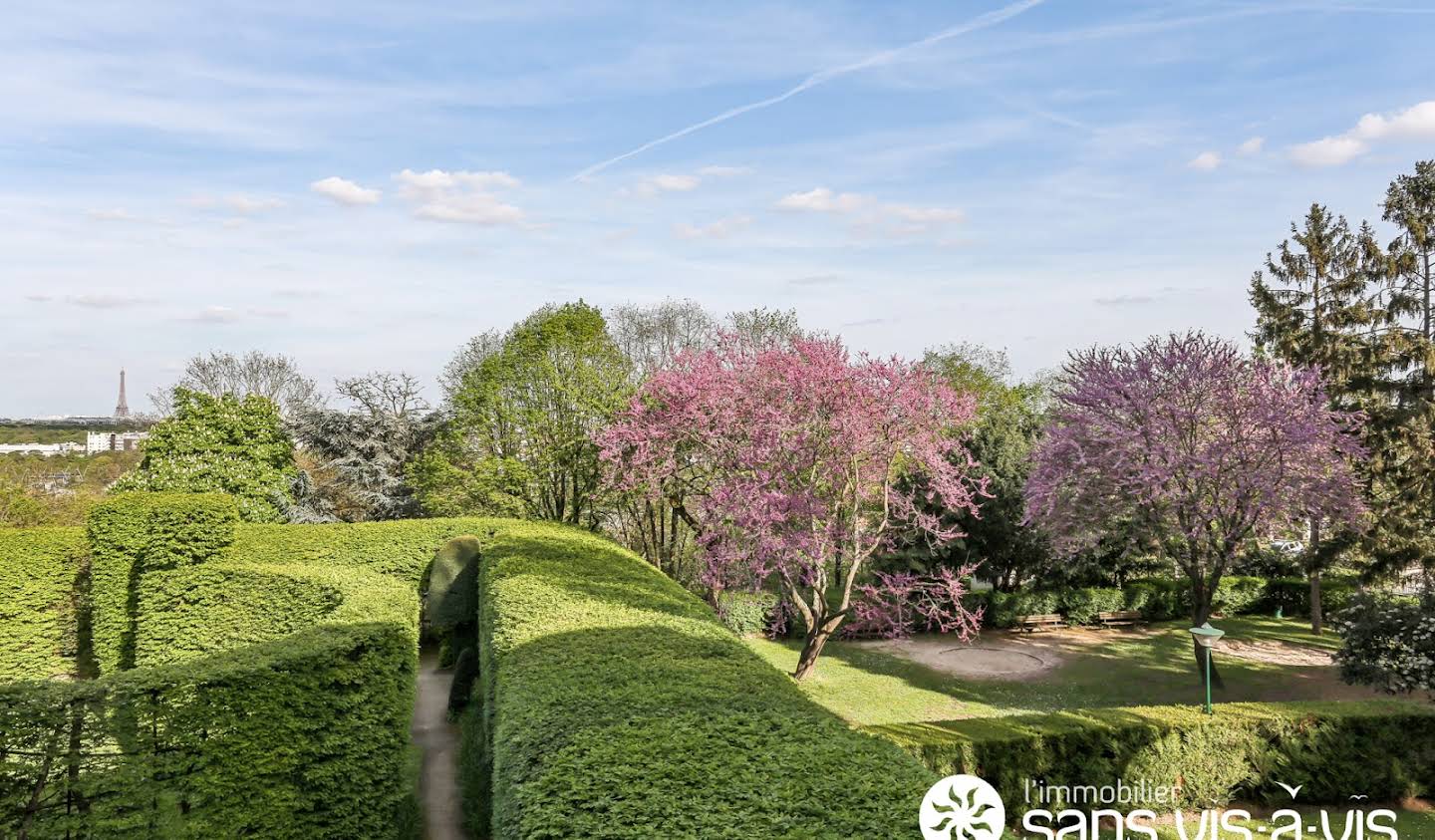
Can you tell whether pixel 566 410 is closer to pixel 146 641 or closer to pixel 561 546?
pixel 561 546

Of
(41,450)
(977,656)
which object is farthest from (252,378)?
(977,656)

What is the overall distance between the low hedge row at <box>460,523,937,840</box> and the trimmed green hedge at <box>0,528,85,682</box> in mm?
11213

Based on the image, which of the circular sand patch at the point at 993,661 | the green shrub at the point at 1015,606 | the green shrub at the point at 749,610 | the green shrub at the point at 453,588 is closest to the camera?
the green shrub at the point at 453,588

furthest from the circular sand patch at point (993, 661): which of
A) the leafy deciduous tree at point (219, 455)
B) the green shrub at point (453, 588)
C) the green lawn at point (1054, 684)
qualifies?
the leafy deciduous tree at point (219, 455)

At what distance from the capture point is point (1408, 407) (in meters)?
17.5

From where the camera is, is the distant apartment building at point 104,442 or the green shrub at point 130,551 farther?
the distant apartment building at point 104,442

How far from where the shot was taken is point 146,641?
43.7ft

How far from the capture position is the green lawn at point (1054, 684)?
13.9 meters

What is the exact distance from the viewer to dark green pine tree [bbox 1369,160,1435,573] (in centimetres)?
1683

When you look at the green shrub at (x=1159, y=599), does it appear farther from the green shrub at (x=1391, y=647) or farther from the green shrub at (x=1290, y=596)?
the green shrub at (x=1391, y=647)

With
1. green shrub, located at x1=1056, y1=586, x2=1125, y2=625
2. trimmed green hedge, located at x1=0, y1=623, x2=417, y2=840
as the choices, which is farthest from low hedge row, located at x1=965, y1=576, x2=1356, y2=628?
trimmed green hedge, located at x1=0, y1=623, x2=417, y2=840

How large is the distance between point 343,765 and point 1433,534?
67.0ft

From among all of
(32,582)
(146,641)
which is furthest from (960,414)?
(32,582)

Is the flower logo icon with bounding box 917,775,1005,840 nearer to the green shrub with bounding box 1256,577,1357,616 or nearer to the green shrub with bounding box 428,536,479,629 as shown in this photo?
the green shrub with bounding box 428,536,479,629
